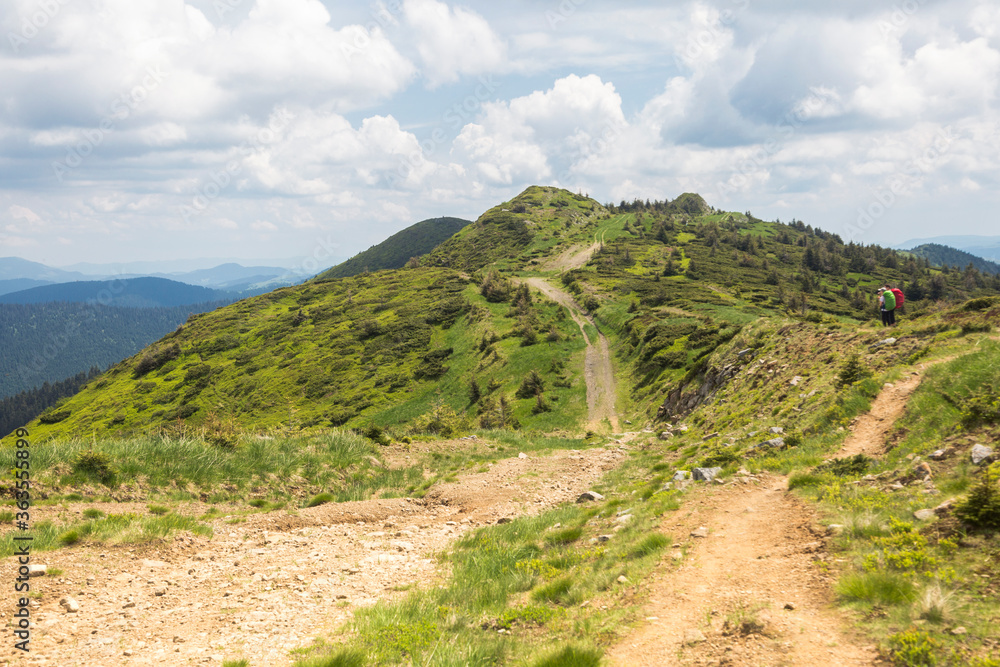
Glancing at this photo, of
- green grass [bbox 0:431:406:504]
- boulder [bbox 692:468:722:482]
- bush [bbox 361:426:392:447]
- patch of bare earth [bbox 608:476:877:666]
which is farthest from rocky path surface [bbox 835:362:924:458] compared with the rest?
bush [bbox 361:426:392:447]

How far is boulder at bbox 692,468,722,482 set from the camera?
12.4 m

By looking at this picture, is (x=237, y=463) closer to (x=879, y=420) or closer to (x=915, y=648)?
(x=915, y=648)

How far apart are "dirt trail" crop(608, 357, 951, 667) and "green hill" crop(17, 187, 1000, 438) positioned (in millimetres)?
16851

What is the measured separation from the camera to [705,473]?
12.6 m

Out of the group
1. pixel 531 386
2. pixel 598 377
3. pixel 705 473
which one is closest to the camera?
pixel 705 473

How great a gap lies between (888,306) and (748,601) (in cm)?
2000

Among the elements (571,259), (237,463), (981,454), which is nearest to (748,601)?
(981,454)

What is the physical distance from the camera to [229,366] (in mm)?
113750

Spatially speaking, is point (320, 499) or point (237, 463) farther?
point (237, 463)

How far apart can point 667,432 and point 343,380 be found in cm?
7541

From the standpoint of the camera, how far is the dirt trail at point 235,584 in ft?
20.9

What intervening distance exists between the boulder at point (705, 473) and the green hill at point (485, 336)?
15.3m

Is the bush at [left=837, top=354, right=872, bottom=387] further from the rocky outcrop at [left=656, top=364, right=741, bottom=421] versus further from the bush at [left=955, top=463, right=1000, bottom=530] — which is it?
the rocky outcrop at [left=656, top=364, right=741, bottom=421]

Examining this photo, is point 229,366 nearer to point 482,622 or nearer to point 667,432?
point 667,432
